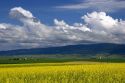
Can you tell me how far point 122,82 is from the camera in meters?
21.5

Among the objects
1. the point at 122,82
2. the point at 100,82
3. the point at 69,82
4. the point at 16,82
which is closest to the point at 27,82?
the point at 16,82

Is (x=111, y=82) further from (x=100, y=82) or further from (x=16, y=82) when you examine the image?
(x=16, y=82)

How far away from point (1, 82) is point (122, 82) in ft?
23.4

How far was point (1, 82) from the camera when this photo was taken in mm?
21062

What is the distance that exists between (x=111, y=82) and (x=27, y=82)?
4.90 metres

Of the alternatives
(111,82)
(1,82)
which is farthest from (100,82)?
(1,82)

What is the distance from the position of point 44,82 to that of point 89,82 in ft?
9.36

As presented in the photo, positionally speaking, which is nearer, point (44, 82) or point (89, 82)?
point (44, 82)

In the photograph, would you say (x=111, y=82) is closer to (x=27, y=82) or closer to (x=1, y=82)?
(x=27, y=82)

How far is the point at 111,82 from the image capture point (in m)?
21.0

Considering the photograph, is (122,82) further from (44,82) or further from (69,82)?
(44,82)

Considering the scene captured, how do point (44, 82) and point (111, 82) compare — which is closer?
point (44, 82)

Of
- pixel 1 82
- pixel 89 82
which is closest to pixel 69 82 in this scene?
pixel 89 82

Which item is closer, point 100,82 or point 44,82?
point 44,82
